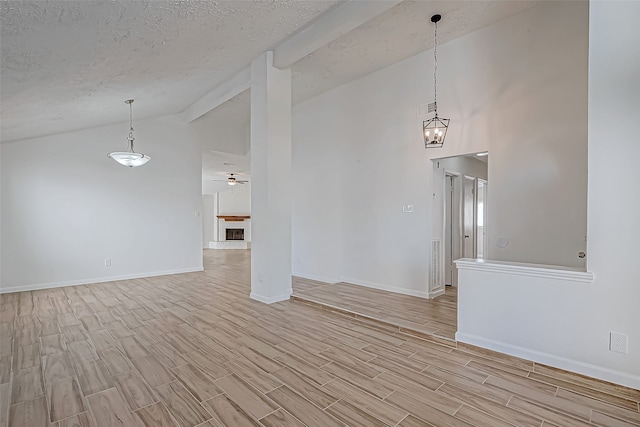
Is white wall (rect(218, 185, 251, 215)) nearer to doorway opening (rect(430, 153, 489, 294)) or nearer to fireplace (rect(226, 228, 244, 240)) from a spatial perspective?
fireplace (rect(226, 228, 244, 240))

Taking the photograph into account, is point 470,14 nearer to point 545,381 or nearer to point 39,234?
point 545,381

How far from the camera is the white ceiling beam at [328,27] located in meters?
3.17

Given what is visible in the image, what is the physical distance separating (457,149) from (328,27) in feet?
7.26

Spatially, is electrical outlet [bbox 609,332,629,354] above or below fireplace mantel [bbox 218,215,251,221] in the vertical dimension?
below

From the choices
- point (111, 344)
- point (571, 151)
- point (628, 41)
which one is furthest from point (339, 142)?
point (111, 344)

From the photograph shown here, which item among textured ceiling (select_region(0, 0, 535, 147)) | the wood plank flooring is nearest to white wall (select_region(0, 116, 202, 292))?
textured ceiling (select_region(0, 0, 535, 147))

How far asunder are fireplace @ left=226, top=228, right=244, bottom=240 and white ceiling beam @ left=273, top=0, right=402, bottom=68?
31.6 feet

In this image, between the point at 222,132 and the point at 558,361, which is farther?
the point at 222,132

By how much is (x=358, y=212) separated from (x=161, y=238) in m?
4.24

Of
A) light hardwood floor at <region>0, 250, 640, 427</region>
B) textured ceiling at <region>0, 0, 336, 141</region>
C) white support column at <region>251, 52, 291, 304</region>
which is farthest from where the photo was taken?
white support column at <region>251, 52, 291, 304</region>

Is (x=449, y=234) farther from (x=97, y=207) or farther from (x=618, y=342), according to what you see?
(x=97, y=207)

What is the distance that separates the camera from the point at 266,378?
2428 millimetres

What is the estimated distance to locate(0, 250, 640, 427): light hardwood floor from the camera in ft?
6.47

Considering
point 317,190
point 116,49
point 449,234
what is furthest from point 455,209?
point 116,49
